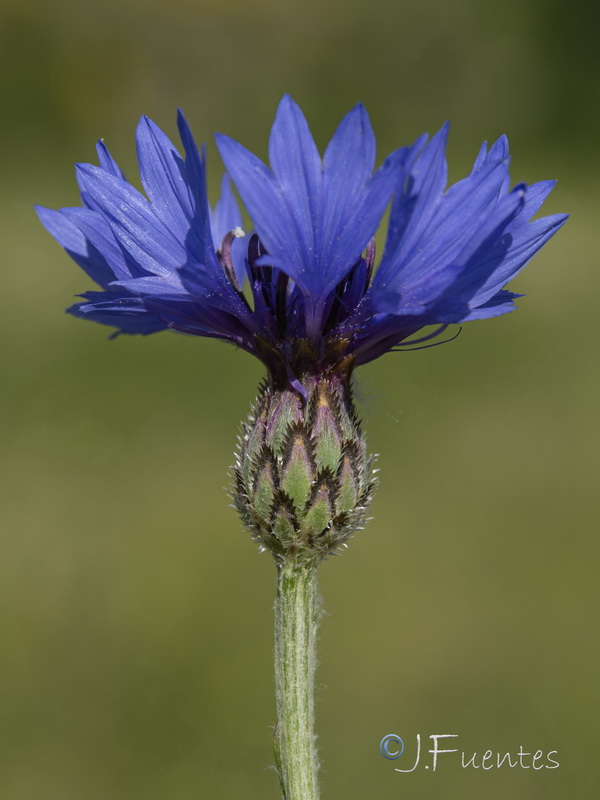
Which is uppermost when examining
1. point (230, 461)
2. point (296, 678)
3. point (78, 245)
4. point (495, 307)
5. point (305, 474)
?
point (230, 461)

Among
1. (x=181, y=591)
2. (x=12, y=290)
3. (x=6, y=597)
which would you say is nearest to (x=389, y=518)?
(x=181, y=591)

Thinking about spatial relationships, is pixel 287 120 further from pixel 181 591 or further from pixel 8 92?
pixel 8 92

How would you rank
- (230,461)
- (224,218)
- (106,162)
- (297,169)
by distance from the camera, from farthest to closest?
(230,461) < (224,218) < (106,162) < (297,169)

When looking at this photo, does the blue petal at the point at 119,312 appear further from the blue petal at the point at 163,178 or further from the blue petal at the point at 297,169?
the blue petal at the point at 297,169

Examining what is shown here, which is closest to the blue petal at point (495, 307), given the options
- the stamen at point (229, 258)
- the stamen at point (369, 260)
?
the stamen at point (369, 260)

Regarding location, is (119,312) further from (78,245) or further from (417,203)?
(417,203)

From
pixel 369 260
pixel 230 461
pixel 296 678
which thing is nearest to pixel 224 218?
pixel 369 260
